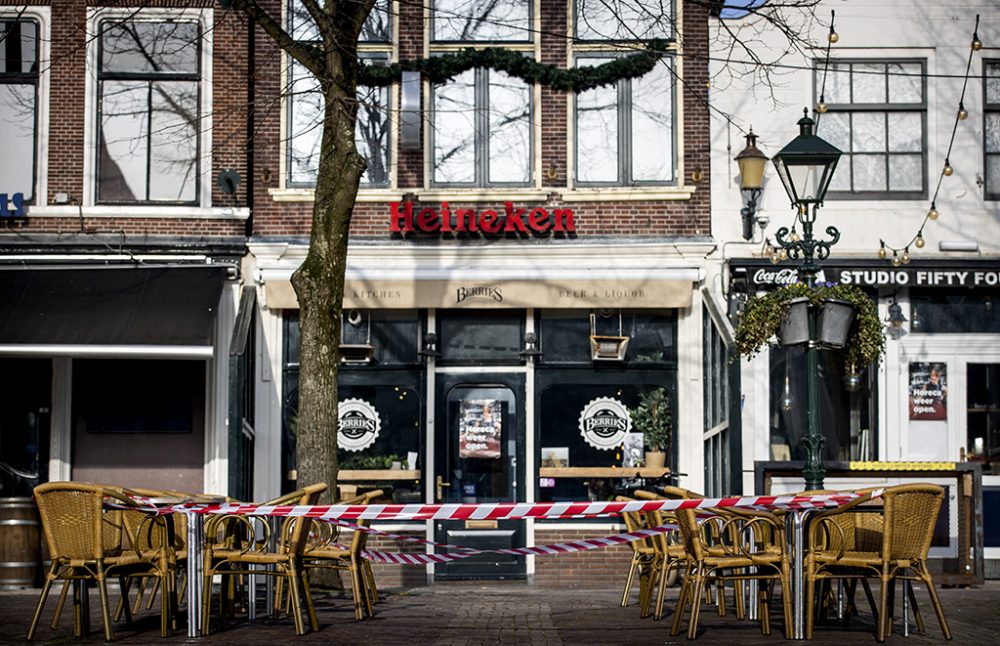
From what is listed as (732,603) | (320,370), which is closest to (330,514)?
(320,370)

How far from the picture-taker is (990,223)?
16.8m

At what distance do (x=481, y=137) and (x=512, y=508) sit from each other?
6.90m

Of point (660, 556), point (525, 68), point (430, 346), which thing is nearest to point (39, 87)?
point (430, 346)

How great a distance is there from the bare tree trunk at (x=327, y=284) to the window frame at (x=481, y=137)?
3185mm

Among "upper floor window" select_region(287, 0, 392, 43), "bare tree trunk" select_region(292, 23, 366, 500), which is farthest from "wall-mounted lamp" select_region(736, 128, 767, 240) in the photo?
"bare tree trunk" select_region(292, 23, 366, 500)

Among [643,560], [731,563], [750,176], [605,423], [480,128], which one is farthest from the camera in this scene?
[480,128]

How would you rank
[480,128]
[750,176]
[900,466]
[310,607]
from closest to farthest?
[310,607] → [900,466] → [750,176] → [480,128]

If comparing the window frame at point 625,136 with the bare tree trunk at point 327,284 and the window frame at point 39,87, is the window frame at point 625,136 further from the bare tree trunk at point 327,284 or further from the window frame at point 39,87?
the window frame at point 39,87

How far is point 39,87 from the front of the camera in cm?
1694

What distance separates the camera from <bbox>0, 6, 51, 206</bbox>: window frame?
16.8m

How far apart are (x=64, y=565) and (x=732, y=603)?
20.3 ft

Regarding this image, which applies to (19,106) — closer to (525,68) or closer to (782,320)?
(525,68)

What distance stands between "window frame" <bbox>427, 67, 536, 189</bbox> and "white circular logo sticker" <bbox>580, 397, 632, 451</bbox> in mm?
2663

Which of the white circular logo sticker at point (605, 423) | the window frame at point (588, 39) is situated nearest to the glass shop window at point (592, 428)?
the white circular logo sticker at point (605, 423)
